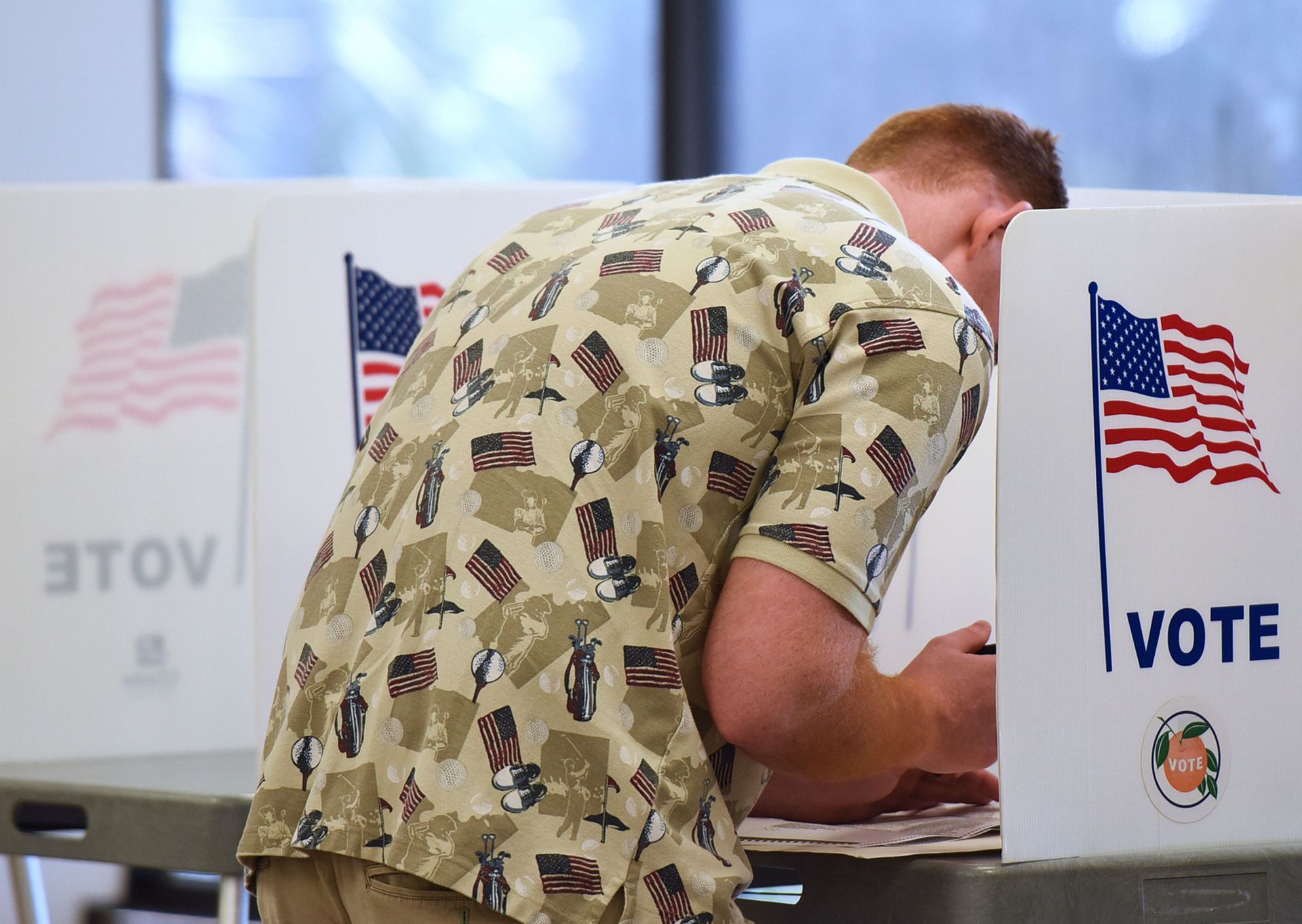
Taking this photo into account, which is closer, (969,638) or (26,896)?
(969,638)

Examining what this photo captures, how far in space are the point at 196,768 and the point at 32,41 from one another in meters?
1.48

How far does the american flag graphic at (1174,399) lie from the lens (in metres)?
1.13

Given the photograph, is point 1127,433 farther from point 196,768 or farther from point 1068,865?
point 196,768

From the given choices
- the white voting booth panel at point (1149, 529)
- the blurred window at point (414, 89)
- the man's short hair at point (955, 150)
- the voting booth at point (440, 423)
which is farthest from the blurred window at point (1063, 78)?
the white voting booth panel at point (1149, 529)

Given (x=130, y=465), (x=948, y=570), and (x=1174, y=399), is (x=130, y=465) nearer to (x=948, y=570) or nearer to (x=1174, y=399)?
(x=948, y=570)

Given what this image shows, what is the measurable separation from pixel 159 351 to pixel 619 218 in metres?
1.19

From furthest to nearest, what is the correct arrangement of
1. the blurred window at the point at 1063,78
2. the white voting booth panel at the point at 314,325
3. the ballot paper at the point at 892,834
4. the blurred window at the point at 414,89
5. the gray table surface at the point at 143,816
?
the blurred window at the point at 414,89 < the blurred window at the point at 1063,78 < the white voting booth panel at the point at 314,325 < the gray table surface at the point at 143,816 < the ballot paper at the point at 892,834

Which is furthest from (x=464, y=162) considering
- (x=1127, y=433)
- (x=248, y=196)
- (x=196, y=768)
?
(x=1127, y=433)

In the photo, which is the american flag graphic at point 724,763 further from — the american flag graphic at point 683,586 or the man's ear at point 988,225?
the man's ear at point 988,225

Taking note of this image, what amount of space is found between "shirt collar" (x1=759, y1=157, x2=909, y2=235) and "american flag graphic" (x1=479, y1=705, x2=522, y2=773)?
505 millimetres

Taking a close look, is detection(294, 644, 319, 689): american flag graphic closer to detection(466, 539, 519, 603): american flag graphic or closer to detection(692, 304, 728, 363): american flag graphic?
detection(466, 539, 519, 603): american flag graphic

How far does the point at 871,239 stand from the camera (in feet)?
3.36

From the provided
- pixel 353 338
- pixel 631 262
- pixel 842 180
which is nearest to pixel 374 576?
pixel 631 262

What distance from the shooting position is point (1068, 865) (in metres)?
1.09
